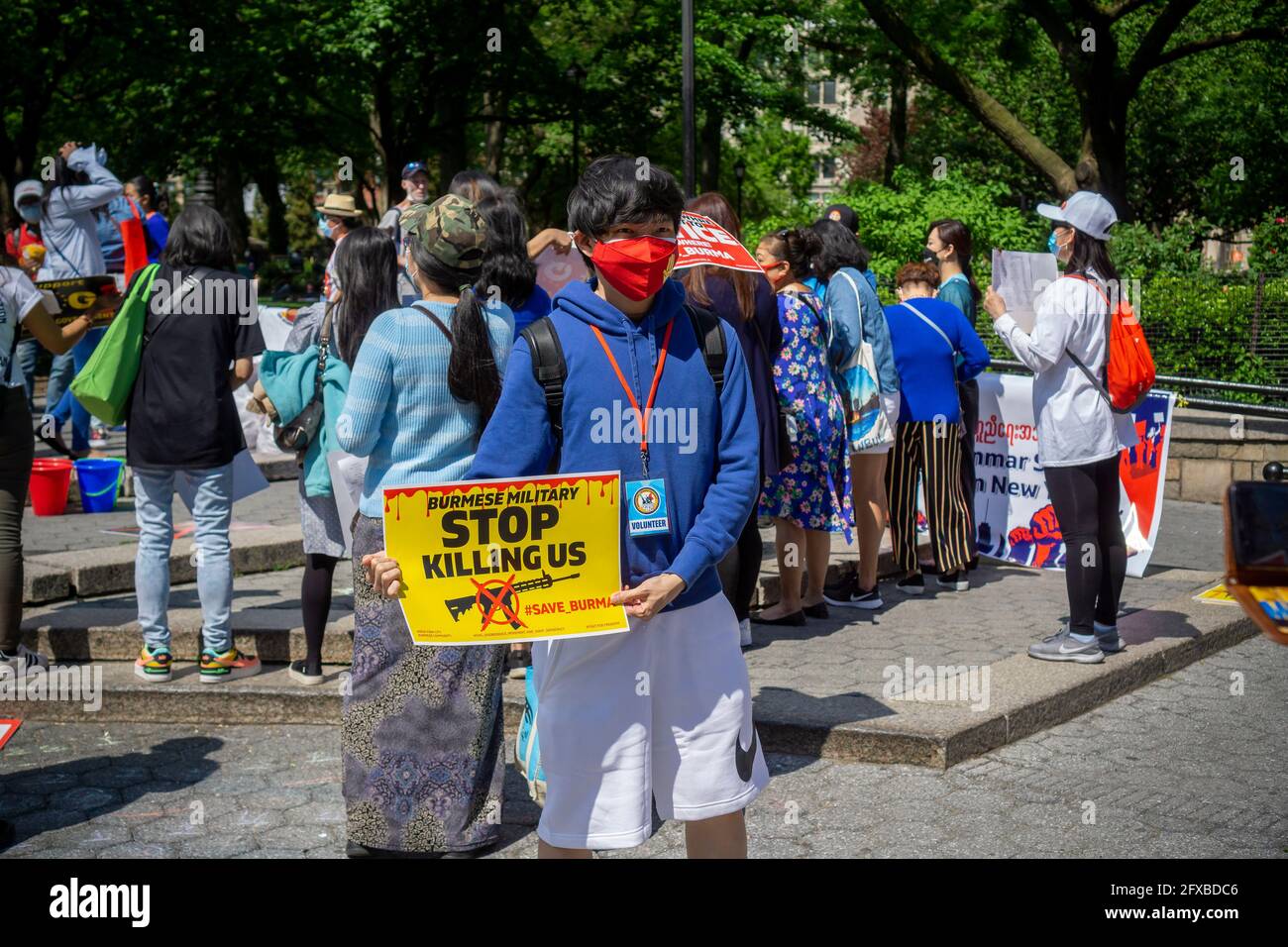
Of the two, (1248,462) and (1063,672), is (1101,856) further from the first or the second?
(1248,462)

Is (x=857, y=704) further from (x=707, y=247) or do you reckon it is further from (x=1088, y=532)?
(x=707, y=247)

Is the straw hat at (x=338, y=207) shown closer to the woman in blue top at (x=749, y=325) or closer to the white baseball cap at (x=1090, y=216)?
the woman in blue top at (x=749, y=325)

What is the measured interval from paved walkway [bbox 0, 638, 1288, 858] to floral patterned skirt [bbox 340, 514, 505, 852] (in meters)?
0.23

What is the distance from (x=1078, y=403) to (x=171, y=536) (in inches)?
157

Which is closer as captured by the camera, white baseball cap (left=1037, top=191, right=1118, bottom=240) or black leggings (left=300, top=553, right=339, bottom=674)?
black leggings (left=300, top=553, right=339, bottom=674)

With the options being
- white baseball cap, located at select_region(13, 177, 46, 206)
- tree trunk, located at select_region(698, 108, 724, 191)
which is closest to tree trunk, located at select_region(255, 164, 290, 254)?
tree trunk, located at select_region(698, 108, 724, 191)

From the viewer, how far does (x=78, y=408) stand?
12.0m

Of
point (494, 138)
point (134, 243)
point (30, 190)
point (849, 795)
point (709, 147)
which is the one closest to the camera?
point (849, 795)

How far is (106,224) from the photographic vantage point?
42.4ft

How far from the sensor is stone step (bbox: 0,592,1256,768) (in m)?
5.53

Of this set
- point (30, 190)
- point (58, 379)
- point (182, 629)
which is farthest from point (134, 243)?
point (182, 629)

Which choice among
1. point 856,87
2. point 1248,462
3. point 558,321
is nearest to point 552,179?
point 856,87

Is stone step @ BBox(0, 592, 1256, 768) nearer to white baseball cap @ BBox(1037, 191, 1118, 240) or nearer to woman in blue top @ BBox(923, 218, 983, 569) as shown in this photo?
woman in blue top @ BBox(923, 218, 983, 569)
